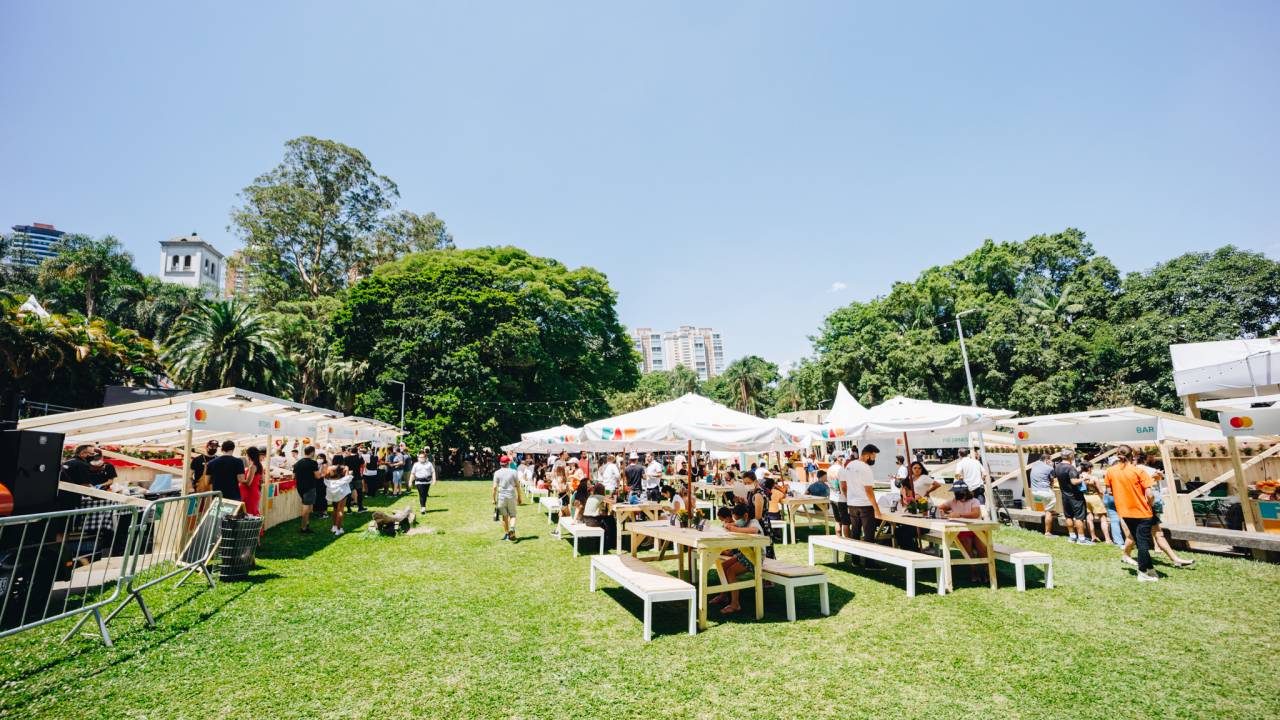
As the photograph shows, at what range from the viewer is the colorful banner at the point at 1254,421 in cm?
762

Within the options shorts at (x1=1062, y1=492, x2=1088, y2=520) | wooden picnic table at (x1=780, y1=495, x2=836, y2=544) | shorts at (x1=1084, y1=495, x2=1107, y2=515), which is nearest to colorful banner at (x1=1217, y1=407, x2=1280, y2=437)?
shorts at (x1=1084, y1=495, x2=1107, y2=515)

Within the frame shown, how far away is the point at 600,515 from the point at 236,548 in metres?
5.38

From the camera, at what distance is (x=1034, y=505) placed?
13.0 meters

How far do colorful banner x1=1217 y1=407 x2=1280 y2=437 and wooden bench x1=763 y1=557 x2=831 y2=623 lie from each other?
6.61 metres

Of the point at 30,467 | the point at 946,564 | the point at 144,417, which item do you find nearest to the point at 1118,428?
the point at 946,564

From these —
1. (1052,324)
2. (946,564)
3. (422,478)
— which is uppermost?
(1052,324)

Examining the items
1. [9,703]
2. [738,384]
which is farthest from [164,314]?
[738,384]

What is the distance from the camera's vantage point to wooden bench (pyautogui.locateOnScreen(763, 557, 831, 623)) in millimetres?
5809

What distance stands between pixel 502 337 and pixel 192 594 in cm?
2405

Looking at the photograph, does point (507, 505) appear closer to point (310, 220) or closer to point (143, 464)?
point (143, 464)

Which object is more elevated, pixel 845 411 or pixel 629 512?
pixel 845 411

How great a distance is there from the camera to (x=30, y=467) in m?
4.98

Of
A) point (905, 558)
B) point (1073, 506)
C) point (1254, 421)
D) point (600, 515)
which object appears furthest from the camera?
point (1073, 506)

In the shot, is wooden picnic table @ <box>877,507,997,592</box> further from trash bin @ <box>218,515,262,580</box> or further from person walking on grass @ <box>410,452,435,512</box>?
person walking on grass @ <box>410,452,435,512</box>
